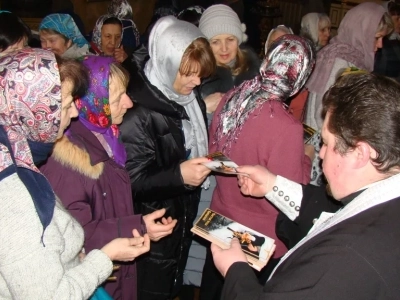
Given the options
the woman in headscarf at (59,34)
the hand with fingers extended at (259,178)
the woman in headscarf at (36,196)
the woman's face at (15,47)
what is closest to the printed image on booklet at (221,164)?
the hand with fingers extended at (259,178)

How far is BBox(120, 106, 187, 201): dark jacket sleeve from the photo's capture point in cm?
249

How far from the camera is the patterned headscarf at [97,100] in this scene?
2.19 m

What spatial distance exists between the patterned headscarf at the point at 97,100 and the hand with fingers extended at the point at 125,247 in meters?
0.58

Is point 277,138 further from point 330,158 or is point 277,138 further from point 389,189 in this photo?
point 389,189

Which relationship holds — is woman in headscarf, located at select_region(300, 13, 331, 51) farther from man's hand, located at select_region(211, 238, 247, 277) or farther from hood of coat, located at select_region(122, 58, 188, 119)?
man's hand, located at select_region(211, 238, 247, 277)

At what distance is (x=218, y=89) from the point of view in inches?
142

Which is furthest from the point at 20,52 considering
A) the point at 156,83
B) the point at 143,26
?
the point at 143,26

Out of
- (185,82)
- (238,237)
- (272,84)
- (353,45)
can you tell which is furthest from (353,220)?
(353,45)

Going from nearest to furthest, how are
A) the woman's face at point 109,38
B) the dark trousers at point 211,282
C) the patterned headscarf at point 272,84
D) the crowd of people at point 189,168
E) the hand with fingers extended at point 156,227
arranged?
1. the crowd of people at point 189,168
2. the hand with fingers extended at point 156,227
3. the patterned headscarf at point 272,84
4. the dark trousers at point 211,282
5. the woman's face at point 109,38

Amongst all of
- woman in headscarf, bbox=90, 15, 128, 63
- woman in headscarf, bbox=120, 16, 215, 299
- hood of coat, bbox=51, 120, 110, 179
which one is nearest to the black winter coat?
woman in headscarf, bbox=120, 16, 215, 299

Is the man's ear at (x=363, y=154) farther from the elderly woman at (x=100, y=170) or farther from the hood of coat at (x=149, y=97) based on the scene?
the hood of coat at (x=149, y=97)

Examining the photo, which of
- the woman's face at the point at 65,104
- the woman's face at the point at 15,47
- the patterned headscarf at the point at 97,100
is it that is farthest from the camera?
the woman's face at the point at 15,47

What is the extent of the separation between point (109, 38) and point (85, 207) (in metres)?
3.50

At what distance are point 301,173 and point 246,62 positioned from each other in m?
1.61
